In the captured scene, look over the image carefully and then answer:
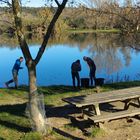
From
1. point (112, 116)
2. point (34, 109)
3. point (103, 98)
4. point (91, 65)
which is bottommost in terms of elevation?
point (112, 116)

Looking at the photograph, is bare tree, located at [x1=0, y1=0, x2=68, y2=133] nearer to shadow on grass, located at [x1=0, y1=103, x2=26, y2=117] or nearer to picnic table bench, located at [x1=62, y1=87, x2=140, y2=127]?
picnic table bench, located at [x1=62, y1=87, x2=140, y2=127]

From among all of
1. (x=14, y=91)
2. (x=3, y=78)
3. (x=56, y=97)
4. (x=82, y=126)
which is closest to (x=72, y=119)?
(x=82, y=126)

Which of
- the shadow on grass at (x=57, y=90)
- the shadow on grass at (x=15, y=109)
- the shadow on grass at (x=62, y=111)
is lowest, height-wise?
the shadow on grass at (x=57, y=90)

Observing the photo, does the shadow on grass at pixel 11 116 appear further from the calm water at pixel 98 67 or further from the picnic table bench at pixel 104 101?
the calm water at pixel 98 67

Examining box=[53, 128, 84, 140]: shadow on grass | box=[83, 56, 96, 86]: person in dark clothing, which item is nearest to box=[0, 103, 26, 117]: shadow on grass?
box=[53, 128, 84, 140]: shadow on grass

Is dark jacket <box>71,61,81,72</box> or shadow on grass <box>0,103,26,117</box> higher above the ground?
dark jacket <box>71,61,81,72</box>

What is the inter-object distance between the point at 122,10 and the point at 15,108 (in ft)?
24.2

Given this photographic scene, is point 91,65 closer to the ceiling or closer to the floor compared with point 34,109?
closer to the floor

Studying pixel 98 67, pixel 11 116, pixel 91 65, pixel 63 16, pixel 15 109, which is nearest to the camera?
pixel 11 116

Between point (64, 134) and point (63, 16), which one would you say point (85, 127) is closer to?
point (64, 134)

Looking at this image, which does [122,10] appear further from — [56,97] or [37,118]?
[37,118]

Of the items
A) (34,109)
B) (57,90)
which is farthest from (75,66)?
(34,109)

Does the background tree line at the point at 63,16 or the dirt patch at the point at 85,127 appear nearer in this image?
the dirt patch at the point at 85,127

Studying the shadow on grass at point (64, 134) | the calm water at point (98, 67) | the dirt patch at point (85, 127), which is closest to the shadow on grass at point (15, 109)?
the dirt patch at point (85, 127)
